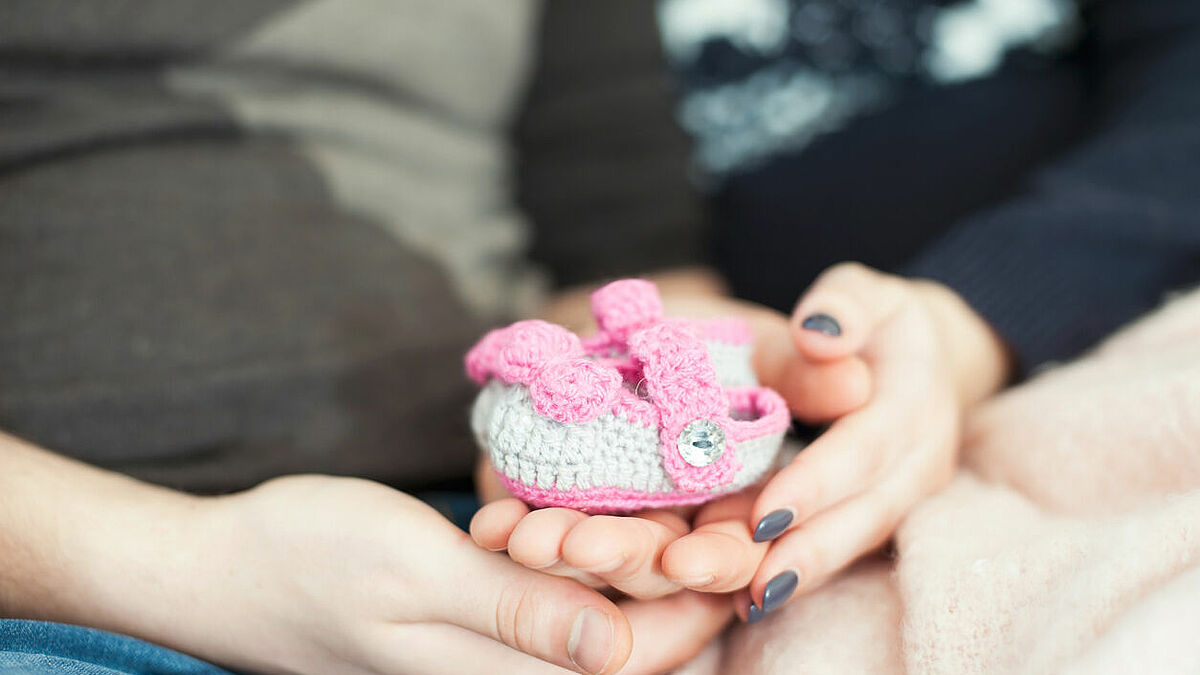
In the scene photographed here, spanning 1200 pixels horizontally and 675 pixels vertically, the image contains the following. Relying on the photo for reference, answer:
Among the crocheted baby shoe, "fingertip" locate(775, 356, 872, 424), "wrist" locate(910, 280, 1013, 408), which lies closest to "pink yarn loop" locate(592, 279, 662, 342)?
the crocheted baby shoe

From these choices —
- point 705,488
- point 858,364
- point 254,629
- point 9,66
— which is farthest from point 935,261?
point 9,66

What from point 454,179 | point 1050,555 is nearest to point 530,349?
point 1050,555

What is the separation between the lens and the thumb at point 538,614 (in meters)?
0.48

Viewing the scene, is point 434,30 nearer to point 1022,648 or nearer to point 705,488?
point 705,488

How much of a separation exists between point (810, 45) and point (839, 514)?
0.73 meters

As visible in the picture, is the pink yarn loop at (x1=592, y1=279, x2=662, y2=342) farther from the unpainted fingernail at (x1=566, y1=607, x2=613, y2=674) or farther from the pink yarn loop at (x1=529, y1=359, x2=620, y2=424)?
the unpainted fingernail at (x1=566, y1=607, x2=613, y2=674)

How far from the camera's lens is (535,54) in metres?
1.12

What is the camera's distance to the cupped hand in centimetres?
49

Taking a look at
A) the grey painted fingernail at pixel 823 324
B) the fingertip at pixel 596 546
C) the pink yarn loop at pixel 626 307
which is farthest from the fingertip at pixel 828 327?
the fingertip at pixel 596 546

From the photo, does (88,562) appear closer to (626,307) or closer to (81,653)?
(81,653)

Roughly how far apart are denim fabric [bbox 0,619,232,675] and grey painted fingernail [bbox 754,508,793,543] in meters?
0.38

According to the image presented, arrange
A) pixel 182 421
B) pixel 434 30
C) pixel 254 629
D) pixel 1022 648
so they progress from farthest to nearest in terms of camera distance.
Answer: pixel 434 30
pixel 182 421
pixel 254 629
pixel 1022 648

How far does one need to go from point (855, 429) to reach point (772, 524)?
0.11 meters

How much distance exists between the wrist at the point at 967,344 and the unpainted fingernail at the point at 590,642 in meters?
0.42
